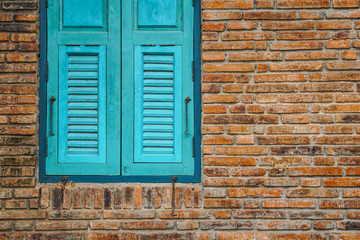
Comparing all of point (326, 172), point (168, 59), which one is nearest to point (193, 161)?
point (168, 59)

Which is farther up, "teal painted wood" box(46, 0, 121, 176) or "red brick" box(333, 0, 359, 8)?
"red brick" box(333, 0, 359, 8)

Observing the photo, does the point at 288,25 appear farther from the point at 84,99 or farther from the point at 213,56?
the point at 84,99

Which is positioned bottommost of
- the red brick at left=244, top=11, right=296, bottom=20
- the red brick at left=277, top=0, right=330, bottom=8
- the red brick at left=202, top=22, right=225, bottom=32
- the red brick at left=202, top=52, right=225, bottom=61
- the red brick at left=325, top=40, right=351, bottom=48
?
the red brick at left=202, top=52, right=225, bottom=61

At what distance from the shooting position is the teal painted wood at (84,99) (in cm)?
264

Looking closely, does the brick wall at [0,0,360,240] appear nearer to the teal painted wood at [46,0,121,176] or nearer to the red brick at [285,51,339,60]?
the red brick at [285,51,339,60]

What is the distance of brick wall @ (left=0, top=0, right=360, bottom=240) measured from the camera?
2555mm

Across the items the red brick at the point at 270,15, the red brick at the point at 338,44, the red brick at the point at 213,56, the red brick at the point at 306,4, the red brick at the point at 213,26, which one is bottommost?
the red brick at the point at 213,56

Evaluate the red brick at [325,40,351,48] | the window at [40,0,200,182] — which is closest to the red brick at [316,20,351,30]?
the red brick at [325,40,351,48]

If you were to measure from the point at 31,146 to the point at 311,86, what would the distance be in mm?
2229

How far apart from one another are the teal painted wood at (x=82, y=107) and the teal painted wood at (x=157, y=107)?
278 millimetres

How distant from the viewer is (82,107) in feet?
8.66

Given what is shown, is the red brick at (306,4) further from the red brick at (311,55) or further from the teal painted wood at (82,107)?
the teal painted wood at (82,107)

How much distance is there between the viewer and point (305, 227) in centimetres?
255

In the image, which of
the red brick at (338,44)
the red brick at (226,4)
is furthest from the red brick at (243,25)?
the red brick at (338,44)
